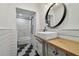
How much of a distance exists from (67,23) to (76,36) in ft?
1.18

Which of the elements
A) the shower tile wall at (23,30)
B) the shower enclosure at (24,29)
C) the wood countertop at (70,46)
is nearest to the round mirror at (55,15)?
the wood countertop at (70,46)

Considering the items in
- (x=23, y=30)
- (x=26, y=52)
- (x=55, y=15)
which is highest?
(x=55, y=15)

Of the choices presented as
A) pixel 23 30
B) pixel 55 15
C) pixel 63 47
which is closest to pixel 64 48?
pixel 63 47

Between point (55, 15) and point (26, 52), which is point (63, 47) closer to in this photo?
point (55, 15)

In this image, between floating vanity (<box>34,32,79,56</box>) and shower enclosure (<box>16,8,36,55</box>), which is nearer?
floating vanity (<box>34,32,79,56</box>)

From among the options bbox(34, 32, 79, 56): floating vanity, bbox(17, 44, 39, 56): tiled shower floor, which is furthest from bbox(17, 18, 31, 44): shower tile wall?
bbox(34, 32, 79, 56): floating vanity

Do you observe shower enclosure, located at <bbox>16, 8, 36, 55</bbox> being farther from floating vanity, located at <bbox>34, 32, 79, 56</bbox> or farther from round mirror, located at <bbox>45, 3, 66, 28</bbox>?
floating vanity, located at <bbox>34, 32, 79, 56</bbox>

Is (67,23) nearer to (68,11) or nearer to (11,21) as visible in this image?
(68,11)

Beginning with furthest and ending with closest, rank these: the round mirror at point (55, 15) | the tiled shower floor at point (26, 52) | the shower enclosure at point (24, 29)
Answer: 1. the shower enclosure at point (24, 29)
2. the tiled shower floor at point (26, 52)
3. the round mirror at point (55, 15)

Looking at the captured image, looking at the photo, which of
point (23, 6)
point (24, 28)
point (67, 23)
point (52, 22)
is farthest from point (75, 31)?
point (24, 28)

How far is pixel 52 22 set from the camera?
2.20m

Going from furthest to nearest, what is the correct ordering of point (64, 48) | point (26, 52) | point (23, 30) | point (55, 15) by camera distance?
1. point (23, 30)
2. point (26, 52)
3. point (55, 15)
4. point (64, 48)

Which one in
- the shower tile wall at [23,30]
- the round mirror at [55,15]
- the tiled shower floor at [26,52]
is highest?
the round mirror at [55,15]

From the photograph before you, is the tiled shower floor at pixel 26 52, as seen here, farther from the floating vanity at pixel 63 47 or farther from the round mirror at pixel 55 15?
the floating vanity at pixel 63 47
